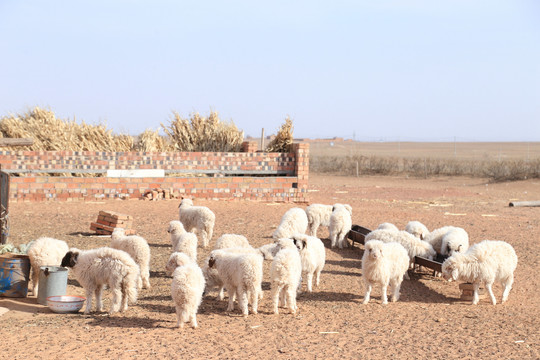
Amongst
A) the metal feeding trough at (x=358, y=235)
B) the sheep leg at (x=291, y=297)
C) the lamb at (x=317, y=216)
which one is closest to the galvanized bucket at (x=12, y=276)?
the sheep leg at (x=291, y=297)

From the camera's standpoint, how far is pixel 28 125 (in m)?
20.4

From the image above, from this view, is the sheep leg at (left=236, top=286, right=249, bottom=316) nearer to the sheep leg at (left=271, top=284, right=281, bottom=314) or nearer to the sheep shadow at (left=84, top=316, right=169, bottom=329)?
the sheep leg at (left=271, top=284, right=281, bottom=314)

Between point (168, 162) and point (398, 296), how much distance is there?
12404 mm

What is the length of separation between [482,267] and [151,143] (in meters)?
14.5

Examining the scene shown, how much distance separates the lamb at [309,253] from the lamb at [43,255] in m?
3.65

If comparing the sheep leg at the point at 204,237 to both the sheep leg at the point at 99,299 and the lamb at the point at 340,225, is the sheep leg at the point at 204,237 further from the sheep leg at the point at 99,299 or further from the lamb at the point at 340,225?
the sheep leg at the point at 99,299

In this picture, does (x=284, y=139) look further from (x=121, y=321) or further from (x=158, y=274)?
(x=121, y=321)

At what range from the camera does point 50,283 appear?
27.2ft

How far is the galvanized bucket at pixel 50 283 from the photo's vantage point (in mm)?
8266

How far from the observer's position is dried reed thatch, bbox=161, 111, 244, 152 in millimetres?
21969

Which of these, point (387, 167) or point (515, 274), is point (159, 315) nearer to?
point (515, 274)

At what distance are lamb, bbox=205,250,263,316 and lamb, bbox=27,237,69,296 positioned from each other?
2.39 m

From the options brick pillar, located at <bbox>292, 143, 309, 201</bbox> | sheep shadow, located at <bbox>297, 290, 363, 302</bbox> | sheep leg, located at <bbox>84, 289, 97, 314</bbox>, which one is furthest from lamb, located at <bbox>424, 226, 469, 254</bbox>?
brick pillar, located at <bbox>292, 143, 309, 201</bbox>

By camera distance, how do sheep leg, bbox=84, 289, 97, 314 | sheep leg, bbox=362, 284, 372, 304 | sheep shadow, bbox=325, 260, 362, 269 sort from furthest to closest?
sheep shadow, bbox=325, 260, 362, 269
sheep leg, bbox=362, 284, 372, 304
sheep leg, bbox=84, 289, 97, 314
